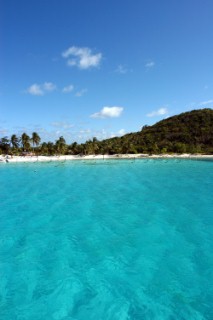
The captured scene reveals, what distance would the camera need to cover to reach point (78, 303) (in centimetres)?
1120

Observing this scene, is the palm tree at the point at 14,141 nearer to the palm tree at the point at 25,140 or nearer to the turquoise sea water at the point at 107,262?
the palm tree at the point at 25,140

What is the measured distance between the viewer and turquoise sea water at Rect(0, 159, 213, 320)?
10.9 meters

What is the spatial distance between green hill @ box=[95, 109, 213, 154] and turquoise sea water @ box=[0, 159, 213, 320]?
12453 centimetres

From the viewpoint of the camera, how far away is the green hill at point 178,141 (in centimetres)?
15125

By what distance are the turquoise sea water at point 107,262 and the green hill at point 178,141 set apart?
4903 inches

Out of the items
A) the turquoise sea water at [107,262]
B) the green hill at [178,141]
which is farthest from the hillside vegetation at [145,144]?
the turquoise sea water at [107,262]

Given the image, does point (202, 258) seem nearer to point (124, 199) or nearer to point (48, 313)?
point (48, 313)

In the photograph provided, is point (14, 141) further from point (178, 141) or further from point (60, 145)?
point (178, 141)

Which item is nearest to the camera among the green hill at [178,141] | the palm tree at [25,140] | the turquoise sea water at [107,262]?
the turquoise sea water at [107,262]

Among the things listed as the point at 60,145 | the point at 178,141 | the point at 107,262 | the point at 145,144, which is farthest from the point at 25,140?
the point at 107,262

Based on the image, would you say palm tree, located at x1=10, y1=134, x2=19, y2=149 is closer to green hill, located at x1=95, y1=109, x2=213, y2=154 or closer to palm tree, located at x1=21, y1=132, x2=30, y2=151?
palm tree, located at x1=21, y1=132, x2=30, y2=151

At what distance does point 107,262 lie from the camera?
1492cm

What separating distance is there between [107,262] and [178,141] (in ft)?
539

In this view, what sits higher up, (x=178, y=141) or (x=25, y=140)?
(x=25, y=140)
